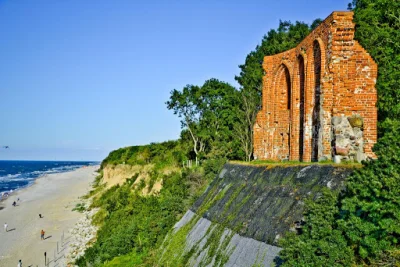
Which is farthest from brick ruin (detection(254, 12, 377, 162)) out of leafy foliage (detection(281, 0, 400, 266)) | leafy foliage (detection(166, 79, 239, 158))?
leafy foliage (detection(166, 79, 239, 158))

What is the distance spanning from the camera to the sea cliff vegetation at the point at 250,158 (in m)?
6.62

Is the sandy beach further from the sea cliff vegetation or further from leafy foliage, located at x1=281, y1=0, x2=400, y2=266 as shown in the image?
leafy foliage, located at x1=281, y1=0, x2=400, y2=266

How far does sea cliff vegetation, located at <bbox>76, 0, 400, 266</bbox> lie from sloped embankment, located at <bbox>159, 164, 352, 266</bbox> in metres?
0.77

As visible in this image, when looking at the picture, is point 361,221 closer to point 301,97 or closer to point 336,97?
point 336,97

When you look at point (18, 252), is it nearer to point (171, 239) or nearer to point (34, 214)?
point (34, 214)

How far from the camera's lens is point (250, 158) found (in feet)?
85.4

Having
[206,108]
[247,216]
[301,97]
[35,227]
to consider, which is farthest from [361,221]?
[35,227]

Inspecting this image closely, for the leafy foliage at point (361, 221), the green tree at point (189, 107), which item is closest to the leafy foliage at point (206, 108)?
the green tree at point (189, 107)

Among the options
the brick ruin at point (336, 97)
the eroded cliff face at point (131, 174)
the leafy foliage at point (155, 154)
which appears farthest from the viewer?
the leafy foliage at point (155, 154)

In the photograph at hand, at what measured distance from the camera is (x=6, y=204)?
5812cm

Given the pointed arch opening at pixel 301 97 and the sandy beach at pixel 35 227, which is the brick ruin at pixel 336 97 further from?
the sandy beach at pixel 35 227

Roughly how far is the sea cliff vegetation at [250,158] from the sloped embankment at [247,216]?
30.4 inches

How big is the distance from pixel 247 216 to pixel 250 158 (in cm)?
1510

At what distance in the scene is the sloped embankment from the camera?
30.2 feet
